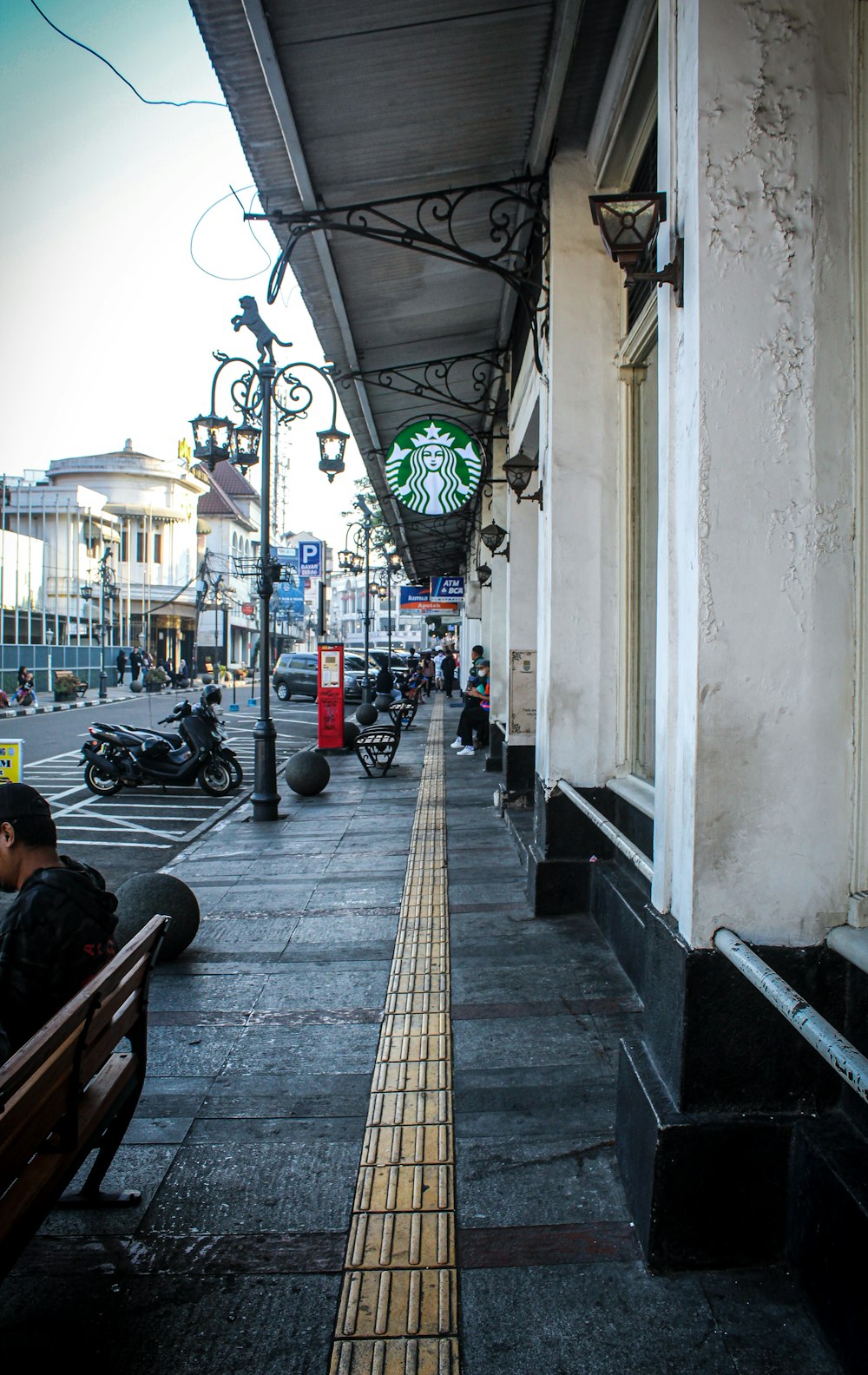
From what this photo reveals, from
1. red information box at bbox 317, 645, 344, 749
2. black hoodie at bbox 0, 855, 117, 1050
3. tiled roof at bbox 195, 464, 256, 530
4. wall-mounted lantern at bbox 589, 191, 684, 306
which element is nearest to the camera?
black hoodie at bbox 0, 855, 117, 1050

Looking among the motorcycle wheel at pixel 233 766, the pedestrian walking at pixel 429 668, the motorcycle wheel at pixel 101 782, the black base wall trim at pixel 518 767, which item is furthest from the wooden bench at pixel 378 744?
the pedestrian walking at pixel 429 668

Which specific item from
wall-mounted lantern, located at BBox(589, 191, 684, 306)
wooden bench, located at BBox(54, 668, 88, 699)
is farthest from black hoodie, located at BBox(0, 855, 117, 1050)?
wooden bench, located at BBox(54, 668, 88, 699)

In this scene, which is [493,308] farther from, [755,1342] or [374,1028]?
[755,1342]

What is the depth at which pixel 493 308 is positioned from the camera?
28.1 feet

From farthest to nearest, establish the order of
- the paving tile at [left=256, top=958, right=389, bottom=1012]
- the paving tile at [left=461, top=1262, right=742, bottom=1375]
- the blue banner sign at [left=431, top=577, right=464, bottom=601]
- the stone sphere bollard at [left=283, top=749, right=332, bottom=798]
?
the blue banner sign at [left=431, top=577, right=464, bottom=601] → the stone sphere bollard at [left=283, top=749, right=332, bottom=798] → the paving tile at [left=256, top=958, right=389, bottom=1012] → the paving tile at [left=461, top=1262, right=742, bottom=1375]

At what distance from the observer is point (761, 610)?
240 cm

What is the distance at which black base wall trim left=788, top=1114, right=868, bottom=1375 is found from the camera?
1.96 m

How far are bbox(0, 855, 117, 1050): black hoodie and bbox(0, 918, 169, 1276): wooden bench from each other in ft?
0.49

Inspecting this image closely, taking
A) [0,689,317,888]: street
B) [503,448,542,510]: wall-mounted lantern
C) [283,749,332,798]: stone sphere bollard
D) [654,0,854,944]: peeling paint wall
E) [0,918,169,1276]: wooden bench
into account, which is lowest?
[0,689,317,888]: street

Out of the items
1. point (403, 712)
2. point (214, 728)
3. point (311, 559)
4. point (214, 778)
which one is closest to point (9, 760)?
point (214, 778)

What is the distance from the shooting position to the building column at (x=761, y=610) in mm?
2371

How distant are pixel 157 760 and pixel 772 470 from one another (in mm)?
10737

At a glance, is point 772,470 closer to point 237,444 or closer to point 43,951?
point 43,951

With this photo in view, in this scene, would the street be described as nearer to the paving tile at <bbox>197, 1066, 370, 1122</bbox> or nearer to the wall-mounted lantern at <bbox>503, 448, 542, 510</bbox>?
the paving tile at <bbox>197, 1066, 370, 1122</bbox>
